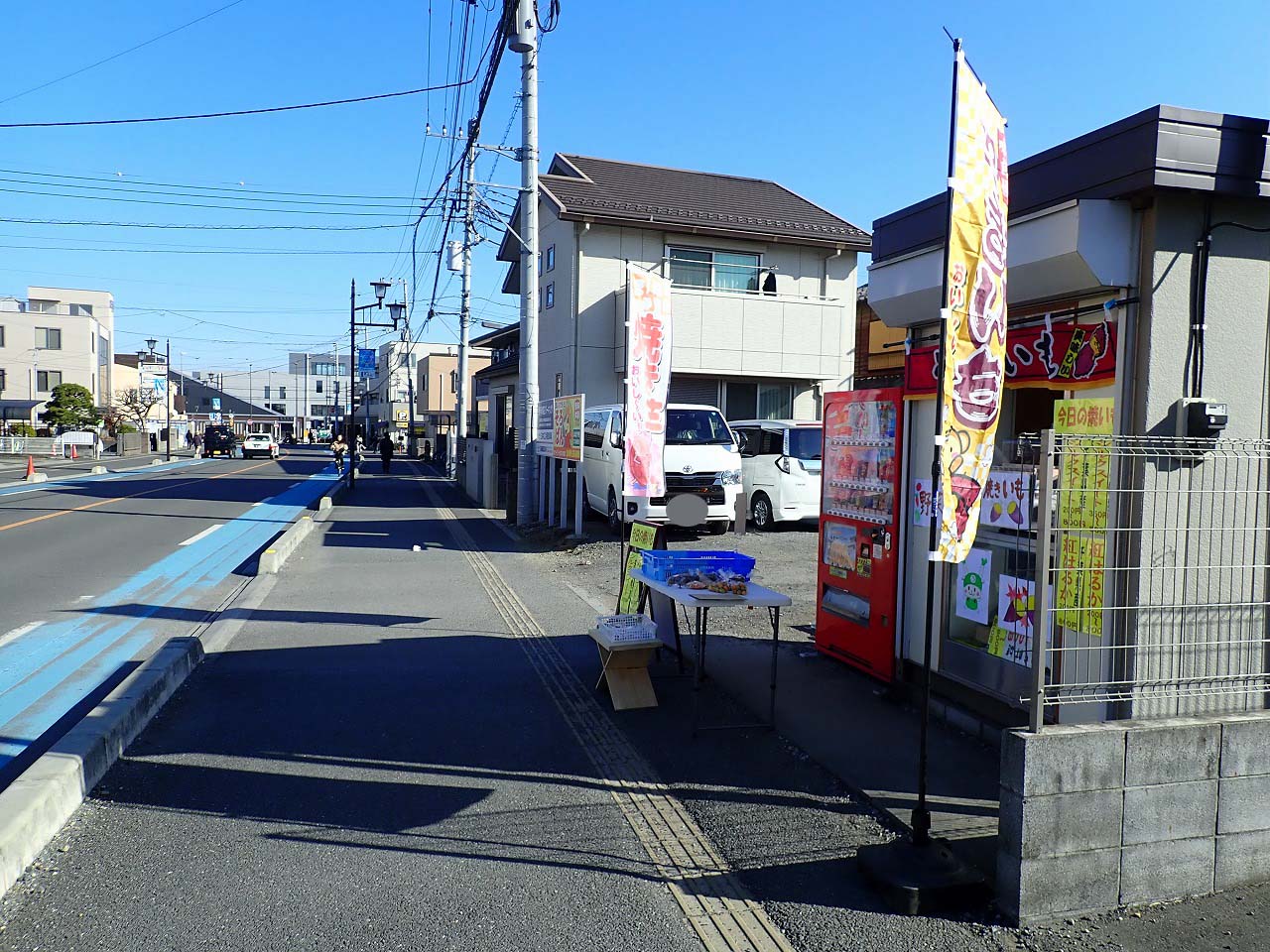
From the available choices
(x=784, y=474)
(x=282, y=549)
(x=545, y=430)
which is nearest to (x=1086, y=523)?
(x=784, y=474)

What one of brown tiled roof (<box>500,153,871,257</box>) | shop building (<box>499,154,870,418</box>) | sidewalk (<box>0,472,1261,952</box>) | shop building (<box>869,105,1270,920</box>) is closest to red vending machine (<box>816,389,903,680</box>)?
sidewalk (<box>0,472,1261,952</box>)

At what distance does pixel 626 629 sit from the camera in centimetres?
644

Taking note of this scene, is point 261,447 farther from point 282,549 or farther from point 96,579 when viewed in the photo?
point 96,579

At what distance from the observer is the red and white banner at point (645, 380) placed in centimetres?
790

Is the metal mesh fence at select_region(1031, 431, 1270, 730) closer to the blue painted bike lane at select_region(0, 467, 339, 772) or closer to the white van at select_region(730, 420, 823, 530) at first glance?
the blue painted bike lane at select_region(0, 467, 339, 772)

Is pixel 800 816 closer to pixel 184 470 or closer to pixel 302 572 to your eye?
pixel 302 572

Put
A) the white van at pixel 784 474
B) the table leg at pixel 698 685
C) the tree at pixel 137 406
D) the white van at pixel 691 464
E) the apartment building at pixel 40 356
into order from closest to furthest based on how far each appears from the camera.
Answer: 1. the table leg at pixel 698 685
2. the white van at pixel 691 464
3. the white van at pixel 784 474
4. the apartment building at pixel 40 356
5. the tree at pixel 137 406

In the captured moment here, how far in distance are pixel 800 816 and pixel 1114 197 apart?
11.7 feet

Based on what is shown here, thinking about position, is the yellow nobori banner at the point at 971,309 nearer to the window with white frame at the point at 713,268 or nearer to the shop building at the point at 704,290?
the shop building at the point at 704,290

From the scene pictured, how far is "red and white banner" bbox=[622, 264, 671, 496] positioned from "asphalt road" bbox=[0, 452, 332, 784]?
15.1ft

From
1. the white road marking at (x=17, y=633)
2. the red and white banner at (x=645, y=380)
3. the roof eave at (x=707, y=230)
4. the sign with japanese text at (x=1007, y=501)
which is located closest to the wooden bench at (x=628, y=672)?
the red and white banner at (x=645, y=380)

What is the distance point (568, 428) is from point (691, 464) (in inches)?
87.0

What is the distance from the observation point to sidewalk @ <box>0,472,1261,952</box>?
11.5 ft

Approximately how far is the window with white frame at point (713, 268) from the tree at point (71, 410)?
50.9 m
